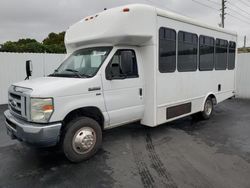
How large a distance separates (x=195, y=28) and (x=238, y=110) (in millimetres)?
4304

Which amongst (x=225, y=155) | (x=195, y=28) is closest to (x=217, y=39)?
(x=195, y=28)

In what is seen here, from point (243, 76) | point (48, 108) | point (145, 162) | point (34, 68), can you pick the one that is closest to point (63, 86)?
point (48, 108)

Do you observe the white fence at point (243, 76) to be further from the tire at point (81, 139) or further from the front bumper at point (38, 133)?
the front bumper at point (38, 133)

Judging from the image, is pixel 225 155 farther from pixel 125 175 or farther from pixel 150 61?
pixel 150 61

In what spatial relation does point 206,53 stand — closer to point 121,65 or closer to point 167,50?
point 167,50

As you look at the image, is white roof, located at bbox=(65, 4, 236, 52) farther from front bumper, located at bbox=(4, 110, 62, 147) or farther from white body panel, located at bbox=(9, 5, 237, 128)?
front bumper, located at bbox=(4, 110, 62, 147)

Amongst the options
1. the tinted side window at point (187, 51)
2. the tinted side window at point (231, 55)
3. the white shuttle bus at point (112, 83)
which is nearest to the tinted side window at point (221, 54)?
the tinted side window at point (231, 55)

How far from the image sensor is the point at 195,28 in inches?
240

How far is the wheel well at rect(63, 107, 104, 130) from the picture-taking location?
406cm

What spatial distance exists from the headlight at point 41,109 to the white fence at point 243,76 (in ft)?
34.9

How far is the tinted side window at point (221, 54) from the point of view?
23.6 ft

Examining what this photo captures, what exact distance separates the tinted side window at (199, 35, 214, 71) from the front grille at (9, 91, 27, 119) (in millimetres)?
4944

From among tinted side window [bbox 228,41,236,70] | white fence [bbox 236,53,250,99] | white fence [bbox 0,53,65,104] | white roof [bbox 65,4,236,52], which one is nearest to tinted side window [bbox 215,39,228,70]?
tinted side window [bbox 228,41,236,70]

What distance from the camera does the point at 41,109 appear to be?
3.53 metres
